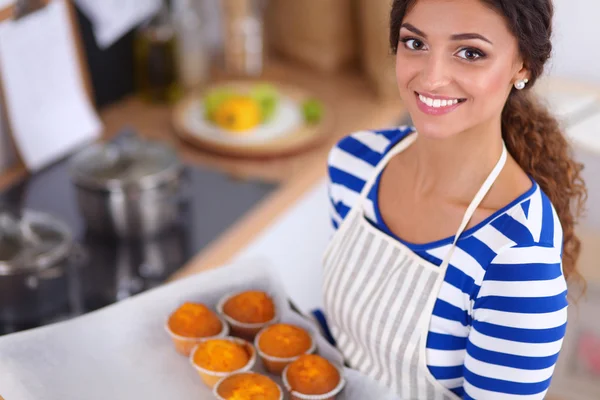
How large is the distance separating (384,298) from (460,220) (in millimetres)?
137

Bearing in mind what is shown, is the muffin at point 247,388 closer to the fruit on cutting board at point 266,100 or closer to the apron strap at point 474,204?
the apron strap at point 474,204

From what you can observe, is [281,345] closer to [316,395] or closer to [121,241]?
[316,395]

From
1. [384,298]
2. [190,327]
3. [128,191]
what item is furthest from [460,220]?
[128,191]

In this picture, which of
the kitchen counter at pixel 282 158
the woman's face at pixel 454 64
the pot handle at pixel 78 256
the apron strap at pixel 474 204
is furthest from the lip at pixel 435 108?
the pot handle at pixel 78 256

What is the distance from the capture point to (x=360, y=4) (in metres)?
1.97

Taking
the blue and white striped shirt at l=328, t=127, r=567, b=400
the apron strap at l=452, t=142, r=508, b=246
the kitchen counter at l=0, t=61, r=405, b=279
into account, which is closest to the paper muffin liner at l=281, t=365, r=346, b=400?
the blue and white striped shirt at l=328, t=127, r=567, b=400

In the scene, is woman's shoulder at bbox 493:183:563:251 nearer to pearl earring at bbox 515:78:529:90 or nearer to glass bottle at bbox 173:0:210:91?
pearl earring at bbox 515:78:529:90

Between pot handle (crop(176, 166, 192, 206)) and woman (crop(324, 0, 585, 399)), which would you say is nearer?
woman (crop(324, 0, 585, 399))

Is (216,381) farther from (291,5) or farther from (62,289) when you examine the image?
(291,5)

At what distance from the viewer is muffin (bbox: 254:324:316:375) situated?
1.00 m

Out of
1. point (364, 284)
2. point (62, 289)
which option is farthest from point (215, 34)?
point (364, 284)

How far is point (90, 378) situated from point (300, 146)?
87 centimetres

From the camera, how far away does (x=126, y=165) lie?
1484mm

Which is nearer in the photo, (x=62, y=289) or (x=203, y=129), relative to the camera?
(x=62, y=289)
